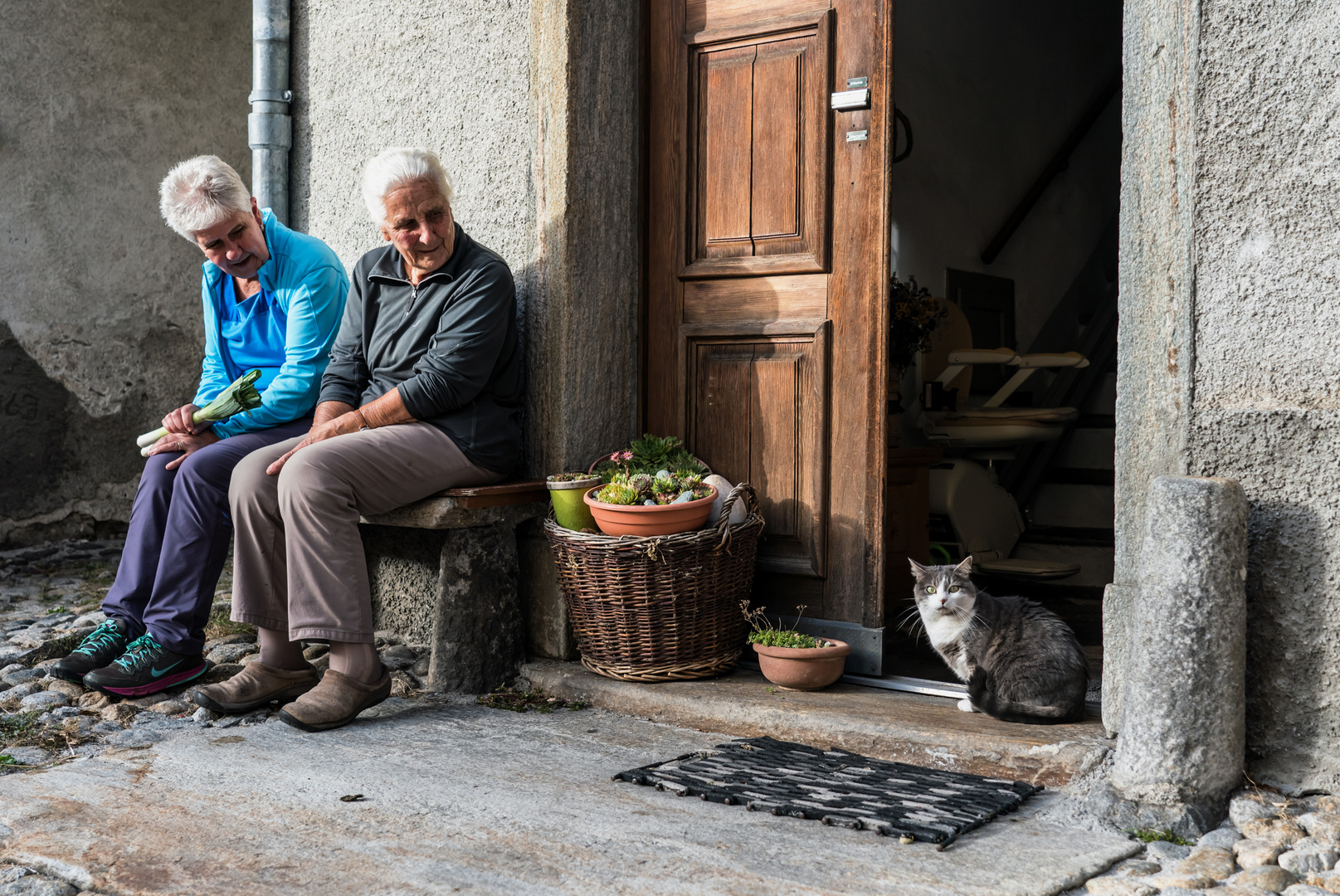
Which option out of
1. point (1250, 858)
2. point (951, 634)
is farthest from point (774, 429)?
point (1250, 858)

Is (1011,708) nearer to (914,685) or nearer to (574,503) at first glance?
(914,685)

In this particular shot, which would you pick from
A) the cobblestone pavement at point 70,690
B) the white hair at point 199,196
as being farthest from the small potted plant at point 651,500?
the white hair at point 199,196

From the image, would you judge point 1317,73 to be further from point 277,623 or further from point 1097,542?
point 1097,542

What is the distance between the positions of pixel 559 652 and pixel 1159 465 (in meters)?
1.85

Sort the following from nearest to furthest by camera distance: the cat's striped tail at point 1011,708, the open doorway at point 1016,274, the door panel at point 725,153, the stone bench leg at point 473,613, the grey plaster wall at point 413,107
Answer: the cat's striped tail at point 1011,708
the stone bench leg at point 473,613
the door panel at point 725,153
the grey plaster wall at point 413,107
the open doorway at point 1016,274

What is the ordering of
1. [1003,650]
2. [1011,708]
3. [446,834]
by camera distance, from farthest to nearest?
[1003,650] < [1011,708] < [446,834]

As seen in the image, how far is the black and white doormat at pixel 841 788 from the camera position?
2.27 m

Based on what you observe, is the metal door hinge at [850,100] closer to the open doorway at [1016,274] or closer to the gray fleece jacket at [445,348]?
the gray fleece jacket at [445,348]

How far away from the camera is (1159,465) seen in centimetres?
254

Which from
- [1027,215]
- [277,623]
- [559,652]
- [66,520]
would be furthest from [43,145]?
[1027,215]

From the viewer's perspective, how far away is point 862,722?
9.26ft

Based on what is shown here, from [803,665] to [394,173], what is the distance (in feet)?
5.99

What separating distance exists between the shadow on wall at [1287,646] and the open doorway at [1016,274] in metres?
1.64

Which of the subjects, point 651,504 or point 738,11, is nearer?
point 651,504
